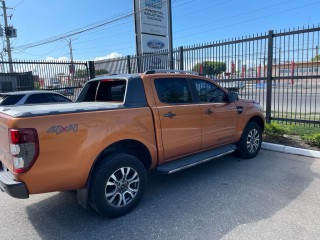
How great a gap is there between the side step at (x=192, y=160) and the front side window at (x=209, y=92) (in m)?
0.92

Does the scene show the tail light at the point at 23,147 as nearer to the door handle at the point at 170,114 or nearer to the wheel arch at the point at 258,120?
the door handle at the point at 170,114

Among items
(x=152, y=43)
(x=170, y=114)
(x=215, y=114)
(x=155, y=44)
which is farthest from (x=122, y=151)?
(x=155, y=44)

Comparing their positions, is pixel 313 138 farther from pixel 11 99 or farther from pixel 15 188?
pixel 11 99

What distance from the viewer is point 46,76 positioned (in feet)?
37.8

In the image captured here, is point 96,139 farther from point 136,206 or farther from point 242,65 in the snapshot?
point 242,65

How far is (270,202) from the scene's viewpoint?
3771mm

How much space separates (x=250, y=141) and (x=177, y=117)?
2322 millimetres

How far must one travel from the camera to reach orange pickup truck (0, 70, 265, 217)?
2.89 m

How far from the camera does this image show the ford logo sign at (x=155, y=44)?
16209 millimetres

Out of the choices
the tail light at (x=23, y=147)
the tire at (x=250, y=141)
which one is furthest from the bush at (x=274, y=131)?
the tail light at (x=23, y=147)

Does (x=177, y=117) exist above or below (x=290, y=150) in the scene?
above

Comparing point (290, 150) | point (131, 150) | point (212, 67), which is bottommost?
point (290, 150)

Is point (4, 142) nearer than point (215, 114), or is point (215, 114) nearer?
point (4, 142)

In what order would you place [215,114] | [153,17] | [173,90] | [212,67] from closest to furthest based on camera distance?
[173,90], [215,114], [212,67], [153,17]
